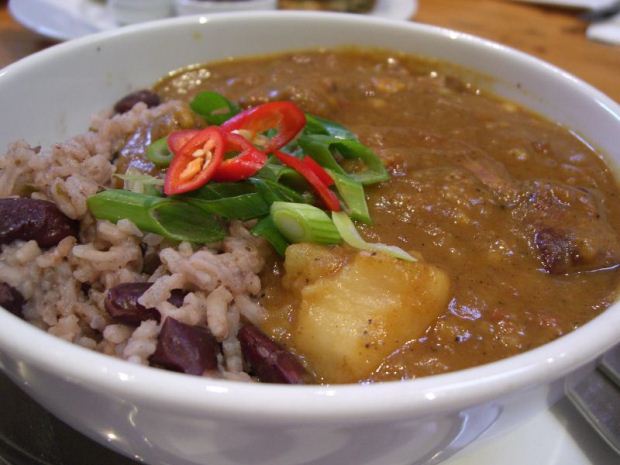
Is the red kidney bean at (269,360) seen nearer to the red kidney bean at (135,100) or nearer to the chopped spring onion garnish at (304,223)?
the chopped spring onion garnish at (304,223)

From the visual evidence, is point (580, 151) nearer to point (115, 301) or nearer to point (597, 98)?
point (597, 98)

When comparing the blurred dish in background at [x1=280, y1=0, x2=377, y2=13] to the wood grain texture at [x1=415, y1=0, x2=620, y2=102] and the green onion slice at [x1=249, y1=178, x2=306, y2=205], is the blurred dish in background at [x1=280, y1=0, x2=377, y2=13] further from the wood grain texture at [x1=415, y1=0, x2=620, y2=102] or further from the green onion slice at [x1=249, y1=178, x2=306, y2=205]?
the green onion slice at [x1=249, y1=178, x2=306, y2=205]

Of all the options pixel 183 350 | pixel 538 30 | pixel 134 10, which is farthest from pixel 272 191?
pixel 538 30

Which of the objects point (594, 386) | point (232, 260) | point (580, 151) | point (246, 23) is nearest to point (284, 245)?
point (232, 260)

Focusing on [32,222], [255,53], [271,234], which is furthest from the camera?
[255,53]

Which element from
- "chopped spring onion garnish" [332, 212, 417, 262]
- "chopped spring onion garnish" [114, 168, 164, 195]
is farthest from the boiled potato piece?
"chopped spring onion garnish" [114, 168, 164, 195]

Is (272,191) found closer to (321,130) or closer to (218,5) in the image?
(321,130)
